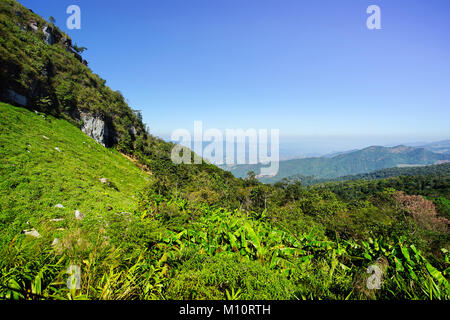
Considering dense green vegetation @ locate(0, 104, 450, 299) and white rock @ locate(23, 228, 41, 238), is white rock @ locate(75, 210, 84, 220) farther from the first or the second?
white rock @ locate(23, 228, 41, 238)

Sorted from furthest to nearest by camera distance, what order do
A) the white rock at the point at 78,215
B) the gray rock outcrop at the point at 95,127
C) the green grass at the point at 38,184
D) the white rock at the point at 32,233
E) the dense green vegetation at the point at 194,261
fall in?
the gray rock outcrop at the point at 95,127 → the white rock at the point at 78,215 → the green grass at the point at 38,184 → the white rock at the point at 32,233 → the dense green vegetation at the point at 194,261

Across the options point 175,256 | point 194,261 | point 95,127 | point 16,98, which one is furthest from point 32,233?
point 95,127

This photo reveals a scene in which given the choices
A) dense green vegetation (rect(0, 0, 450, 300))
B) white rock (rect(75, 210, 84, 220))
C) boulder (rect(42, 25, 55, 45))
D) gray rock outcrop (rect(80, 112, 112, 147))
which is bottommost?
white rock (rect(75, 210, 84, 220))

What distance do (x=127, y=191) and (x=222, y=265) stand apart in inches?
465

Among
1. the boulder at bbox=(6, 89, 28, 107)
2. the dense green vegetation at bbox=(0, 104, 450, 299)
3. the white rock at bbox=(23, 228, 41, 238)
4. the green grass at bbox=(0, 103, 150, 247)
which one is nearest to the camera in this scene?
the dense green vegetation at bbox=(0, 104, 450, 299)

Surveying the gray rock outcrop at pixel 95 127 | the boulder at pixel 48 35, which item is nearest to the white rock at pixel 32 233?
the gray rock outcrop at pixel 95 127

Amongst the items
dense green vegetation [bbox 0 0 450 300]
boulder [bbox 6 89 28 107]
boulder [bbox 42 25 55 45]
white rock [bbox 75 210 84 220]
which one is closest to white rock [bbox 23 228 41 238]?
dense green vegetation [bbox 0 0 450 300]

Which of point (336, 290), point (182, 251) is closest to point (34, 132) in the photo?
point (182, 251)

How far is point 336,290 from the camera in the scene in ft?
7.07

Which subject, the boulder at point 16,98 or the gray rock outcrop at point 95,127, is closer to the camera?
the boulder at point 16,98

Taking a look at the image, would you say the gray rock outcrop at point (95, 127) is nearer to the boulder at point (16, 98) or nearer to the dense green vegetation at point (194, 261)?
the boulder at point (16, 98)

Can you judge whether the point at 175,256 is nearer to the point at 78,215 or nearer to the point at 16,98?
the point at 78,215

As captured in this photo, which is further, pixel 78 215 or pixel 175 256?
pixel 78 215

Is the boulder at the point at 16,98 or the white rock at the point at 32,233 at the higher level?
the boulder at the point at 16,98
